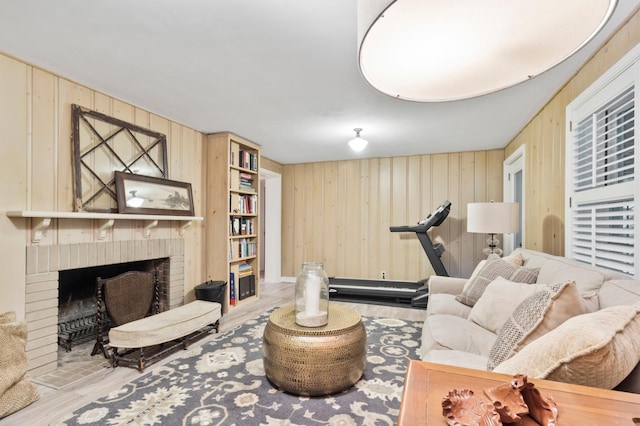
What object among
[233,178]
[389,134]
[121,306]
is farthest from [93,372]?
[389,134]

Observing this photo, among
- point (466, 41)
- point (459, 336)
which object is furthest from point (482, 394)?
point (459, 336)

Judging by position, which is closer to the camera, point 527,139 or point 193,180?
point 527,139

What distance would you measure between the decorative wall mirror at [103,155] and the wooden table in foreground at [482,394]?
2916 millimetres

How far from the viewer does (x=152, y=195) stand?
320 centimetres

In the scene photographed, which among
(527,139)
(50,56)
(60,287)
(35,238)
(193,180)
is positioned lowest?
(60,287)

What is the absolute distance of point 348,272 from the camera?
563 centimetres

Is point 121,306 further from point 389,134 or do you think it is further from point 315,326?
point 389,134

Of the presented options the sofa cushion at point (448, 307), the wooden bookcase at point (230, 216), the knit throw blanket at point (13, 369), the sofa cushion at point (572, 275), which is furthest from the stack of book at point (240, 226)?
the sofa cushion at point (572, 275)

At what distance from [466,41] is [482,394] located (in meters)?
0.88

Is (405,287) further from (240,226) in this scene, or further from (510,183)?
(240,226)

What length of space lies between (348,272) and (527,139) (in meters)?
3.39

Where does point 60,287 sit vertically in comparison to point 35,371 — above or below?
→ above

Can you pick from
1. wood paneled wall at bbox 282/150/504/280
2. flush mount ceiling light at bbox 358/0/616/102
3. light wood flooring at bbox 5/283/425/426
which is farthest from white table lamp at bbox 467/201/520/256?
light wood flooring at bbox 5/283/425/426

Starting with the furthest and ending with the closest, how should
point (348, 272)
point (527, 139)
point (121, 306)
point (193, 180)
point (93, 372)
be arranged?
point (348, 272), point (193, 180), point (527, 139), point (121, 306), point (93, 372)
